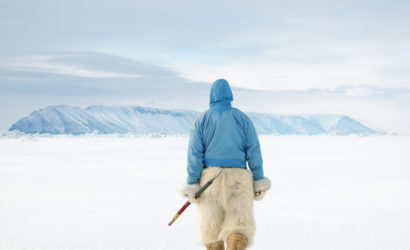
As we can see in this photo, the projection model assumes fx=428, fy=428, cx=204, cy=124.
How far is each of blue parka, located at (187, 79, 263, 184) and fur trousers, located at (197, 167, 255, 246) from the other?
64 millimetres

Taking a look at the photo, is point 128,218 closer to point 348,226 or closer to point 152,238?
point 152,238

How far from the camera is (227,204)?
3055 mm

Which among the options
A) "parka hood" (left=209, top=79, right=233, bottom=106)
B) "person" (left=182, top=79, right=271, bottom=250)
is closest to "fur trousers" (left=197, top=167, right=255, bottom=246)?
"person" (left=182, top=79, right=271, bottom=250)

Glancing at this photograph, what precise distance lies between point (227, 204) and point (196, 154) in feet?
1.38

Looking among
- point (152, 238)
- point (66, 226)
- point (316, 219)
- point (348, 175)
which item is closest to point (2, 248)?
point (66, 226)

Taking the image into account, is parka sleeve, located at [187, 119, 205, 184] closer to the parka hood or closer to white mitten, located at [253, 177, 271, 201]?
the parka hood

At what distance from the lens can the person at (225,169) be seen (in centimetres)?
302

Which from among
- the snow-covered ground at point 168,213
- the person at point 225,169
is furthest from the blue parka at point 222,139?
the snow-covered ground at point 168,213

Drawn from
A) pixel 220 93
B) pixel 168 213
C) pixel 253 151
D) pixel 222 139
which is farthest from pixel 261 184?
pixel 168 213

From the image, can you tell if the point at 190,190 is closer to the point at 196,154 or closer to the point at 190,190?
the point at 190,190

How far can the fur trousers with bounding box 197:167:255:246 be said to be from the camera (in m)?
3.01

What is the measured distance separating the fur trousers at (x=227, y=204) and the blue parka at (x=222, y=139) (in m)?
0.06

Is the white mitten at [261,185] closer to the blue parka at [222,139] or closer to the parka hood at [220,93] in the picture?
the blue parka at [222,139]

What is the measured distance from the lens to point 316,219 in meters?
5.27
